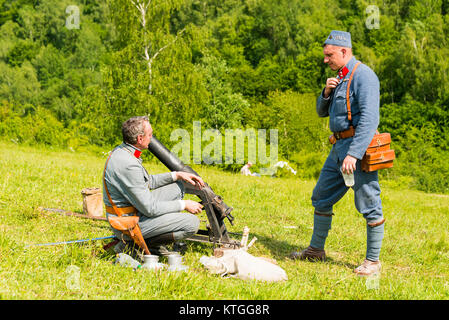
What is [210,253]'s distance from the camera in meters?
5.75

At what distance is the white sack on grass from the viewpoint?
15.6 ft

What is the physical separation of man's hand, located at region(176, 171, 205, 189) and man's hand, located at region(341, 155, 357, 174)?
158cm

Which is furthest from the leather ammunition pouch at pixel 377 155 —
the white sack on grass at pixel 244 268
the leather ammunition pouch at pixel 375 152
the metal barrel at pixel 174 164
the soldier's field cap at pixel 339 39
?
the metal barrel at pixel 174 164

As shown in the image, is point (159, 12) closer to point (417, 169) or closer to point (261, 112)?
point (417, 169)

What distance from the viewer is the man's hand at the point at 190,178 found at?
5.30m

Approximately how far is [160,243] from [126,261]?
515mm

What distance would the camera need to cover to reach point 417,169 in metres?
36.3

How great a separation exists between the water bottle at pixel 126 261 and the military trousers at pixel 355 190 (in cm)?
243

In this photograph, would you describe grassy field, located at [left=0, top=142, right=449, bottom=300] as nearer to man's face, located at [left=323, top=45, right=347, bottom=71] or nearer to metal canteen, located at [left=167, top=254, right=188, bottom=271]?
metal canteen, located at [left=167, top=254, right=188, bottom=271]

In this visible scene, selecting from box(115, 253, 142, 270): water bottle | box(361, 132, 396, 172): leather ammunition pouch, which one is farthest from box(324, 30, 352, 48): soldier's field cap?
box(115, 253, 142, 270): water bottle

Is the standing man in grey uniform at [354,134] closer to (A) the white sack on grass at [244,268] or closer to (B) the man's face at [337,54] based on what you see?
(B) the man's face at [337,54]

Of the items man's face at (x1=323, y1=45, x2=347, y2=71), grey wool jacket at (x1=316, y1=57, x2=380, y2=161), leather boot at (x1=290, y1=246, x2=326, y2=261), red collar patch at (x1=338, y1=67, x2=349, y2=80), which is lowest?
leather boot at (x1=290, y1=246, x2=326, y2=261)

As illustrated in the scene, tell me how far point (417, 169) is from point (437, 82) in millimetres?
23069

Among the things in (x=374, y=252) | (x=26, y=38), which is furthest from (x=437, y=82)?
(x=26, y=38)
